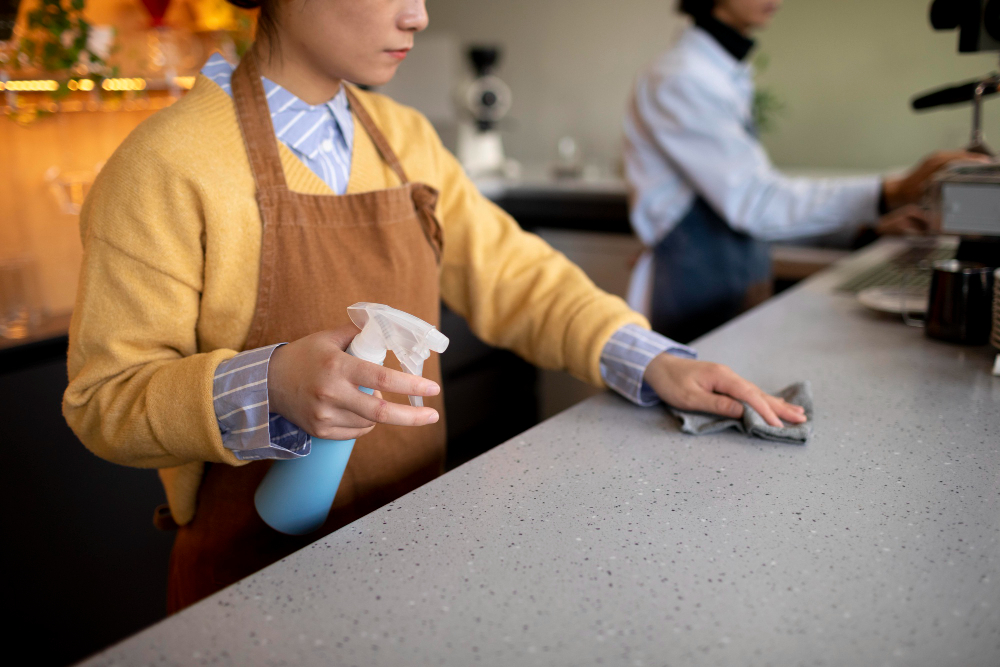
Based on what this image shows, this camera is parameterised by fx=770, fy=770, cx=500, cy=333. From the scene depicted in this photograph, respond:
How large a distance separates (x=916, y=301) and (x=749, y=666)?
956 mm

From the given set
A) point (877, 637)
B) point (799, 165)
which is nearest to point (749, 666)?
point (877, 637)

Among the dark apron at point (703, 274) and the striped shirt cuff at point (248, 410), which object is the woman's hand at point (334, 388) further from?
the dark apron at point (703, 274)

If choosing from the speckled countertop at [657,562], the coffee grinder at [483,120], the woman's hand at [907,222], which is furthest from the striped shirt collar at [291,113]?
the coffee grinder at [483,120]

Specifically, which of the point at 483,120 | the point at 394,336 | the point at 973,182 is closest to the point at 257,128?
the point at 394,336

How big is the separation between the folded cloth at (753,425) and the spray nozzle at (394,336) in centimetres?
34

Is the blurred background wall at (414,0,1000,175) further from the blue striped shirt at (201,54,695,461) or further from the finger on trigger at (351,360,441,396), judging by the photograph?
the finger on trigger at (351,360,441,396)

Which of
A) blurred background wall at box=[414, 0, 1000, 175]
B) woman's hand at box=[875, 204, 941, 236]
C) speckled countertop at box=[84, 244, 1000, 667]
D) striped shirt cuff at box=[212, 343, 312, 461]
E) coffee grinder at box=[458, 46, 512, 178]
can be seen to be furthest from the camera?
coffee grinder at box=[458, 46, 512, 178]

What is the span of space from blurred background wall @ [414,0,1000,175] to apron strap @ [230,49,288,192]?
8.19 feet

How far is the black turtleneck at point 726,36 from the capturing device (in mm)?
1670

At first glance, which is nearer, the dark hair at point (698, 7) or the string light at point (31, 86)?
the string light at point (31, 86)

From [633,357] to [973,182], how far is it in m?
0.65

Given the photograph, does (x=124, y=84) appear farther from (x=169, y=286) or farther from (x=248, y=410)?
(x=248, y=410)

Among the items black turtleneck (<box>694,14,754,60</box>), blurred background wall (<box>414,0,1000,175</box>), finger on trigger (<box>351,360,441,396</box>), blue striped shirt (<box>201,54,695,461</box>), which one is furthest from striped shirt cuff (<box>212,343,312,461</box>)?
blurred background wall (<box>414,0,1000,175</box>)

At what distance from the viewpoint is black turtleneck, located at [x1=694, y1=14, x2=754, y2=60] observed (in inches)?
65.7
